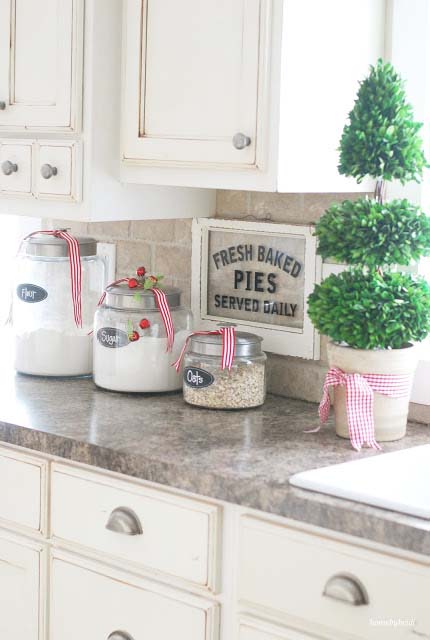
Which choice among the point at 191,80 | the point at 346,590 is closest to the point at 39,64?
the point at 191,80

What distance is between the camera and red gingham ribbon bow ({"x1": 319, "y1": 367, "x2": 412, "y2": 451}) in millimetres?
2217

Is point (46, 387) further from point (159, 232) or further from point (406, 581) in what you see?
point (406, 581)

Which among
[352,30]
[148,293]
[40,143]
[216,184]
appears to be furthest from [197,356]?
[352,30]

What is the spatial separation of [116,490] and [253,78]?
0.85 m

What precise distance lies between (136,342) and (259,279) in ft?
1.08

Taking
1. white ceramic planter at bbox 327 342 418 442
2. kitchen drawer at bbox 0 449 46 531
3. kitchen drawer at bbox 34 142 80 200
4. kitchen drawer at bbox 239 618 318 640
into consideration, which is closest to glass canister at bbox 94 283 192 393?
kitchen drawer at bbox 34 142 80 200

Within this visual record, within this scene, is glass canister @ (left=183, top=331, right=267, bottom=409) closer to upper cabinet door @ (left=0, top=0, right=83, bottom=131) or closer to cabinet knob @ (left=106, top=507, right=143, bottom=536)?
cabinet knob @ (left=106, top=507, right=143, bottom=536)

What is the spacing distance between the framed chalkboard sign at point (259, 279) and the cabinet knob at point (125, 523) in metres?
0.66

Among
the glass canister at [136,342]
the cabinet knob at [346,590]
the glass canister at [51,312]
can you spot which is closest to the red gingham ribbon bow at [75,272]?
the glass canister at [51,312]

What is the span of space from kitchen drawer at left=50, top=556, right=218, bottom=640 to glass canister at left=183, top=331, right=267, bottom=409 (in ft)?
1.55

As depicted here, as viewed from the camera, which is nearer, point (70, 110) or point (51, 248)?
point (70, 110)

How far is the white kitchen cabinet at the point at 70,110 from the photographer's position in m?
2.48

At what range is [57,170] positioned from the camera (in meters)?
2.56

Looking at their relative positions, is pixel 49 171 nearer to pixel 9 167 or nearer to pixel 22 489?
pixel 9 167
